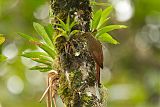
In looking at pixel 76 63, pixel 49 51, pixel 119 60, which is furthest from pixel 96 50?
pixel 119 60

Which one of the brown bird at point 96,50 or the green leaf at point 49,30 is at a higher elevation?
the green leaf at point 49,30

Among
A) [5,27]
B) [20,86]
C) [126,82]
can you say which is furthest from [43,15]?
[126,82]

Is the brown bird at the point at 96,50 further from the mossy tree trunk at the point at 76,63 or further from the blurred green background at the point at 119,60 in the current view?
the blurred green background at the point at 119,60

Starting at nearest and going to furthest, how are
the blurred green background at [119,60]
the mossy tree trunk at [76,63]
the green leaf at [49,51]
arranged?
1. the mossy tree trunk at [76,63]
2. the green leaf at [49,51]
3. the blurred green background at [119,60]

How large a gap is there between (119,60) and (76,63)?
337cm

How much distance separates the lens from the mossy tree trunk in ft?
4.33

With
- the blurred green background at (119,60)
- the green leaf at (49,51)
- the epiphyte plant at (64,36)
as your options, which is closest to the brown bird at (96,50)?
the epiphyte plant at (64,36)

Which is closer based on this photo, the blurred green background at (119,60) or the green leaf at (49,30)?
the green leaf at (49,30)

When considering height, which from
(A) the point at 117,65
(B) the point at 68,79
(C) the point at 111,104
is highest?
(B) the point at 68,79

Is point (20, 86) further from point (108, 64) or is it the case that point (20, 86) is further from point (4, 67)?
point (108, 64)

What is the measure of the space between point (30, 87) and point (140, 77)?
121cm

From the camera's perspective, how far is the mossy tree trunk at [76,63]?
1321 millimetres

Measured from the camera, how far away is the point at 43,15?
4191 millimetres

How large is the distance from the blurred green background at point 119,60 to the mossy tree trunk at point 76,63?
99.6 inches
